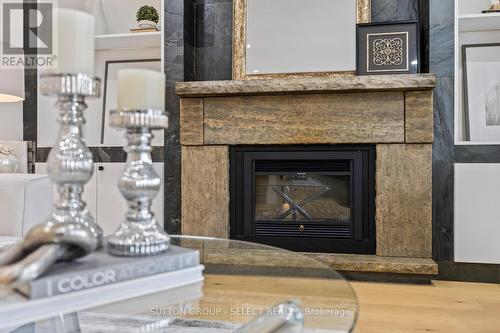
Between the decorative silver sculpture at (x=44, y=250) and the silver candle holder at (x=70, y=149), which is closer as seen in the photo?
the decorative silver sculpture at (x=44, y=250)

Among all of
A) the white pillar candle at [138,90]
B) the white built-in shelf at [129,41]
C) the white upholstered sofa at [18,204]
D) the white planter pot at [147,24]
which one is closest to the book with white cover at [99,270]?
the white pillar candle at [138,90]

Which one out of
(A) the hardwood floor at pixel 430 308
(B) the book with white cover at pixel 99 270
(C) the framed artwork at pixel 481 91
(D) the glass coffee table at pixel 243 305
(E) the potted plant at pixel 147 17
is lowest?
(A) the hardwood floor at pixel 430 308

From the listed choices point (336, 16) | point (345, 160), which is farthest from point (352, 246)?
point (336, 16)

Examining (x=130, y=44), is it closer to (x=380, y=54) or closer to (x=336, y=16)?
(x=336, y=16)

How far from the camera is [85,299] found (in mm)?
728

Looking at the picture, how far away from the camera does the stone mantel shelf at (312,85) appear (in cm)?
243

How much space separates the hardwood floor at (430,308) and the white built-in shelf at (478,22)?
1550 mm

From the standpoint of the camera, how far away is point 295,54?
2.83m

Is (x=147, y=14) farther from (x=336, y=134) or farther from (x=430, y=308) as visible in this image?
(x=430, y=308)

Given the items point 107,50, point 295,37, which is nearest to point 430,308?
point 295,37

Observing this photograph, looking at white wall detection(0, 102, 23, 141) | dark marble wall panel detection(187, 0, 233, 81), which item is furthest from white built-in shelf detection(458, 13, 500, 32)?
white wall detection(0, 102, 23, 141)

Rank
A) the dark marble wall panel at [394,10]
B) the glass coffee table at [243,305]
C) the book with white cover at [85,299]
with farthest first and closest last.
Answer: the dark marble wall panel at [394,10], the glass coffee table at [243,305], the book with white cover at [85,299]

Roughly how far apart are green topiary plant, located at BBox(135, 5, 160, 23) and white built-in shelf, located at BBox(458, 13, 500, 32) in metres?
1.99

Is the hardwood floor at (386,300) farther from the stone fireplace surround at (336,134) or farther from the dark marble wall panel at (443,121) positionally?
the dark marble wall panel at (443,121)
